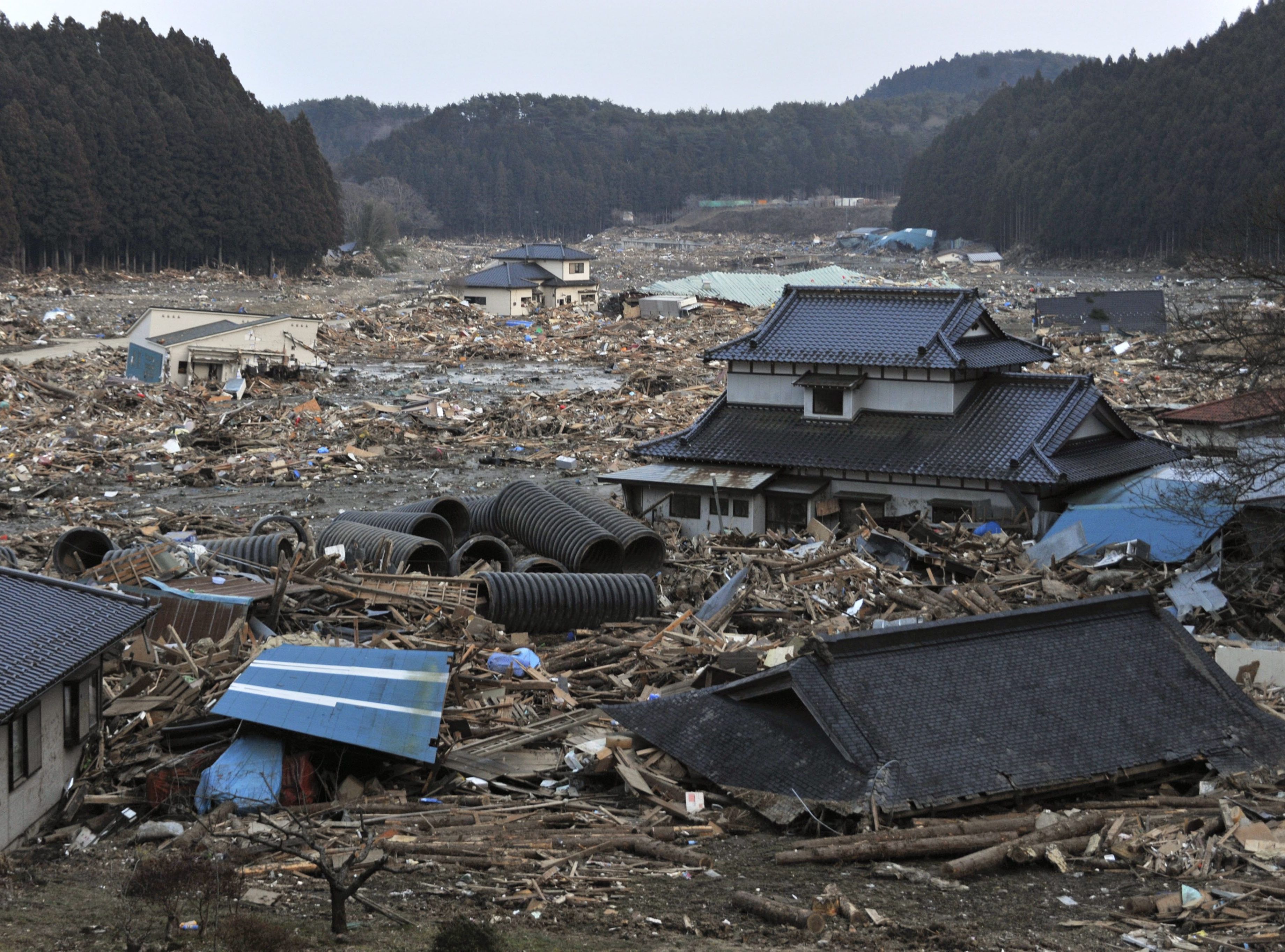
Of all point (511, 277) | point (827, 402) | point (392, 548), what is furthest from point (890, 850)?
point (511, 277)

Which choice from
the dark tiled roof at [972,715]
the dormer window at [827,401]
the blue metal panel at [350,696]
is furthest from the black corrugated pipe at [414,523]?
the dark tiled roof at [972,715]

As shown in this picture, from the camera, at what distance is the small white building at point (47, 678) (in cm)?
1051

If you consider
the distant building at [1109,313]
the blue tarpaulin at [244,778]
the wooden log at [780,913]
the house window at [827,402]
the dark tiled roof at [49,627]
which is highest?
the distant building at [1109,313]

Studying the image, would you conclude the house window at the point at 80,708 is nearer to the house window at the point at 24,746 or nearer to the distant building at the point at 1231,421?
the house window at the point at 24,746

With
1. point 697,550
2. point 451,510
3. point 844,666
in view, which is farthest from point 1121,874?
point 451,510

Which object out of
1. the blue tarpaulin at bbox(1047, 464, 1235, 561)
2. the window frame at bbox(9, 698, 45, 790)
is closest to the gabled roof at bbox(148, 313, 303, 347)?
the blue tarpaulin at bbox(1047, 464, 1235, 561)

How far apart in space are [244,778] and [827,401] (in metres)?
15.1

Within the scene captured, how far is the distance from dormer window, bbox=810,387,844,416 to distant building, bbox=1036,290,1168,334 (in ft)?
98.4

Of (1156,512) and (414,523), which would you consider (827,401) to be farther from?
(414,523)

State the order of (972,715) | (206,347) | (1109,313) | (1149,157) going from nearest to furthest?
(972,715), (206,347), (1109,313), (1149,157)

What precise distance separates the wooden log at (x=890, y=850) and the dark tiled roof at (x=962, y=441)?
11962 millimetres

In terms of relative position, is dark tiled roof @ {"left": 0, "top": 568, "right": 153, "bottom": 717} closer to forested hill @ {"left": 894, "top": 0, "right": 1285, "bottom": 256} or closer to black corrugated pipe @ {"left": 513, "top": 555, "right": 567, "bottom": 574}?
black corrugated pipe @ {"left": 513, "top": 555, "right": 567, "bottom": 574}

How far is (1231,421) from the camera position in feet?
78.0

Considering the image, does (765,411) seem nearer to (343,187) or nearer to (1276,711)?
(1276,711)
